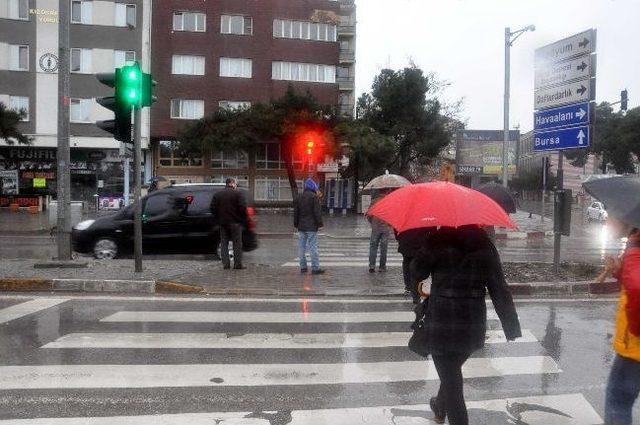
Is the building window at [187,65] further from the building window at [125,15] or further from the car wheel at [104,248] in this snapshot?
the car wheel at [104,248]

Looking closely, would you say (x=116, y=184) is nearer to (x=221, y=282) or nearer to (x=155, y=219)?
(x=155, y=219)

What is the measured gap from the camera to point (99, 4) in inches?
1433

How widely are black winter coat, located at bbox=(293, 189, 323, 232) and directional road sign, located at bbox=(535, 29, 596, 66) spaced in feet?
16.0

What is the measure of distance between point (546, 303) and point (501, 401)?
4517mm

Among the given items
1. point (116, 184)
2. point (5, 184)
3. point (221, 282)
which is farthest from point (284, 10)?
point (221, 282)

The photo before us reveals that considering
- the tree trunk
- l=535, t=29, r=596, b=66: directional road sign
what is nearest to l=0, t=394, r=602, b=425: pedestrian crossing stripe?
l=535, t=29, r=596, b=66: directional road sign

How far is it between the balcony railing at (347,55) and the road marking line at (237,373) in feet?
175

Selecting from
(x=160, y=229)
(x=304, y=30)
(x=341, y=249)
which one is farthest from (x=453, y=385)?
(x=304, y=30)

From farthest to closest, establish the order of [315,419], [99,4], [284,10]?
[284,10], [99,4], [315,419]

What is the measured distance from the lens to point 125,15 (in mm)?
37031

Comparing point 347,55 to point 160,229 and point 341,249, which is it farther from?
point 160,229

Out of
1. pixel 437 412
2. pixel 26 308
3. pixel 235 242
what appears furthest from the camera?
pixel 235 242

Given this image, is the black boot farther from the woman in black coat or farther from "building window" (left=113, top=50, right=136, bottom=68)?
"building window" (left=113, top=50, right=136, bottom=68)

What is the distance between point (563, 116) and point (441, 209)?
836 centimetres
